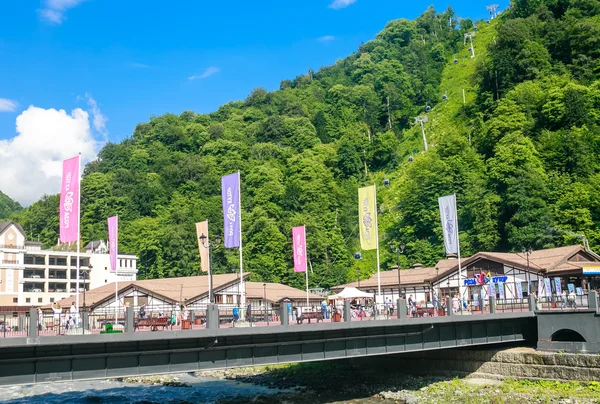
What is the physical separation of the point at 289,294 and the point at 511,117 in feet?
147

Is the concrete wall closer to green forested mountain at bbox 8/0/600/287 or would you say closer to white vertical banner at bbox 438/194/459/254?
white vertical banner at bbox 438/194/459/254

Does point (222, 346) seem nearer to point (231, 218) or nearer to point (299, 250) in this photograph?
point (231, 218)

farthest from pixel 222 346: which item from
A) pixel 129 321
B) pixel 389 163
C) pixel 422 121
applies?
pixel 422 121

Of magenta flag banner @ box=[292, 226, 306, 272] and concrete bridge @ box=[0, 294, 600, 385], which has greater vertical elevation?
magenta flag banner @ box=[292, 226, 306, 272]

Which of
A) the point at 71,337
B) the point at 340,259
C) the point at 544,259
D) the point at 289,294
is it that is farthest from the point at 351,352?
the point at 340,259

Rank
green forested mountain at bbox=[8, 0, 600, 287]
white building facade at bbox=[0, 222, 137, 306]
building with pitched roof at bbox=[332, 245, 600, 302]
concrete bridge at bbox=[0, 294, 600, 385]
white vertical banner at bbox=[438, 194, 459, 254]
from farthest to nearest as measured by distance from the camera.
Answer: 1. white building facade at bbox=[0, 222, 137, 306]
2. green forested mountain at bbox=[8, 0, 600, 287]
3. building with pitched roof at bbox=[332, 245, 600, 302]
4. white vertical banner at bbox=[438, 194, 459, 254]
5. concrete bridge at bbox=[0, 294, 600, 385]

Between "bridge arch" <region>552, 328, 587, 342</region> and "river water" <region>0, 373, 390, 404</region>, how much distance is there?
45.1 feet

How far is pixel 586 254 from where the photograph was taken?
55.7 meters

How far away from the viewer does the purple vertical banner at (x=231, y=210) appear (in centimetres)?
3725

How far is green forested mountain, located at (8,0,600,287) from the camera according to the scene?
3073 inches

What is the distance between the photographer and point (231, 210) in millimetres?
37688

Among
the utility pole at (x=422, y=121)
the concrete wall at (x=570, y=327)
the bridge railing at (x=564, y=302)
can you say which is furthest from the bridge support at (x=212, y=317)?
the utility pole at (x=422, y=121)

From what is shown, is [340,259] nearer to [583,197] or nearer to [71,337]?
[583,197]

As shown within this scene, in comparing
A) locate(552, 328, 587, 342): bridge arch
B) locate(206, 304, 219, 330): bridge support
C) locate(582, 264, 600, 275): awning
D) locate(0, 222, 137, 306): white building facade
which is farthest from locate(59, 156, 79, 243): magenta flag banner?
locate(0, 222, 137, 306): white building facade
